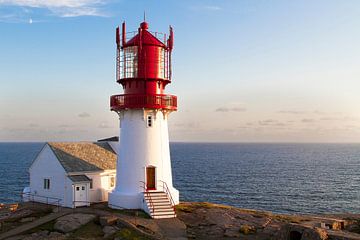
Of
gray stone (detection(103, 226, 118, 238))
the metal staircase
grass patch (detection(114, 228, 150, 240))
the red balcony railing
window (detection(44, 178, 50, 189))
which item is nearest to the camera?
grass patch (detection(114, 228, 150, 240))

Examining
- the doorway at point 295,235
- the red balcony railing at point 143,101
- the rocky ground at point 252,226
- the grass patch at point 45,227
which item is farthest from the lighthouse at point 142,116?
the doorway at point 295,235

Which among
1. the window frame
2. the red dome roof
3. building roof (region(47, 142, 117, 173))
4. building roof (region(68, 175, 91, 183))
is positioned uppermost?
the red dome roof

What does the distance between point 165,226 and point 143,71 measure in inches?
431

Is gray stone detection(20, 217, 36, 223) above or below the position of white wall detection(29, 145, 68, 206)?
below

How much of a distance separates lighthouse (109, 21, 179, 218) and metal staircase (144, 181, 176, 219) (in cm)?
7

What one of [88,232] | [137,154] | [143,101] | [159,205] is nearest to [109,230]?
[88,232]

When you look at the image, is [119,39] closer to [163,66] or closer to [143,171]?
[163,66]

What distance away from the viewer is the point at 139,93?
29031 mm

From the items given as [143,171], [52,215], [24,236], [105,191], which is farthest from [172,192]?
[24,236]

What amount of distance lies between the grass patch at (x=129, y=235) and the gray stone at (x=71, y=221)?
3.15 m

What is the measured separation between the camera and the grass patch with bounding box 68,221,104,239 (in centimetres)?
2334

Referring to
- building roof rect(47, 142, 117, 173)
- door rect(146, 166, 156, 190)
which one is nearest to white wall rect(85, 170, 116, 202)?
building roof rect(47, 142, 117, 173)

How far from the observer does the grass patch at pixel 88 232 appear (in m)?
23.3

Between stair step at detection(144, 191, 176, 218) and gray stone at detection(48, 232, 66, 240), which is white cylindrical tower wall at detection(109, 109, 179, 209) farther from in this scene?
gray stone at detection(48, 232, 66, 240)
